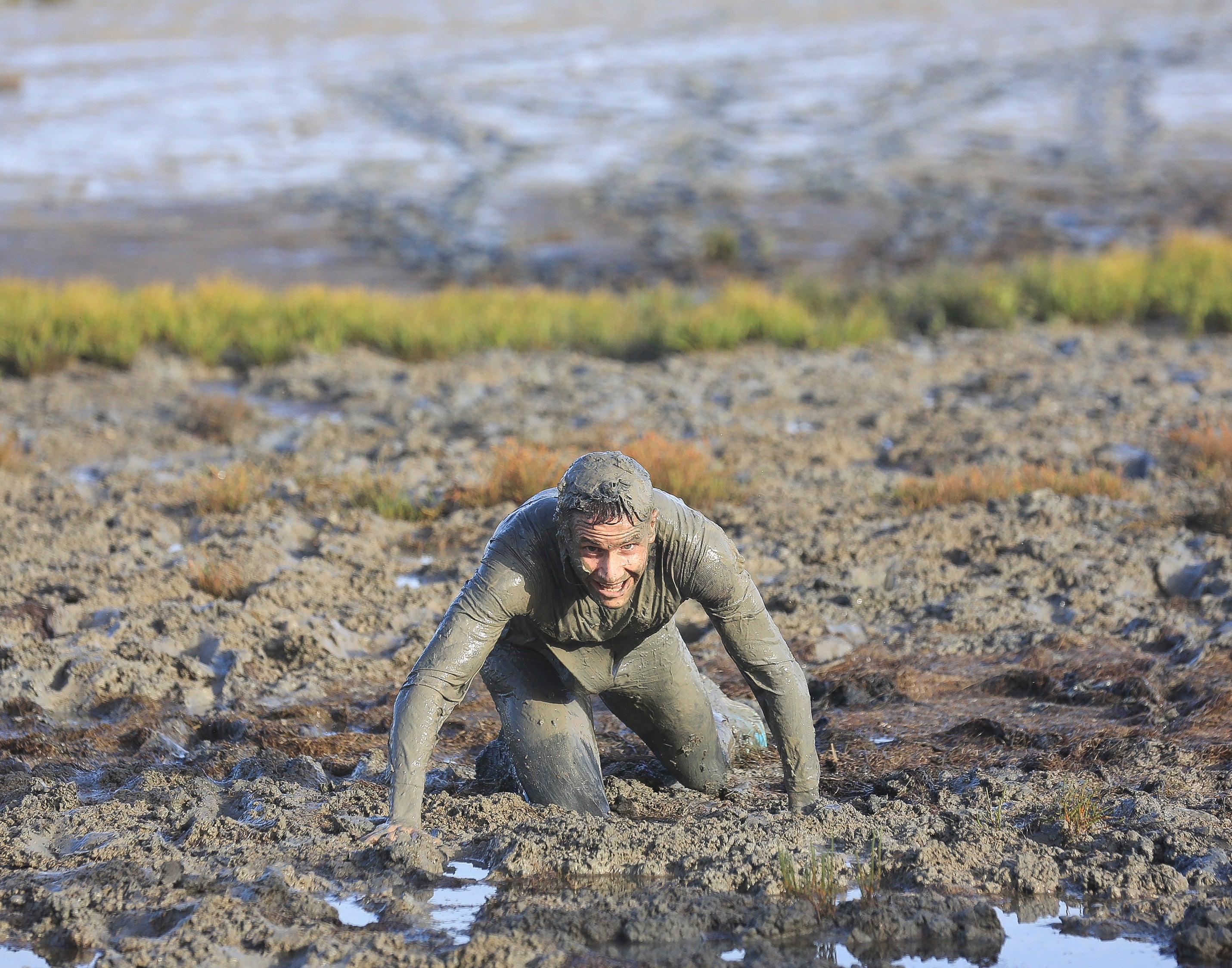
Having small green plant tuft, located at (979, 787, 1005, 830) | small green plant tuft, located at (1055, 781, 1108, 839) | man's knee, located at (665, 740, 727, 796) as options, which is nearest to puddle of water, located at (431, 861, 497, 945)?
man's knee, located at (665, 740, 727, 796)

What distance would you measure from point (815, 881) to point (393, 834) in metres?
1.13

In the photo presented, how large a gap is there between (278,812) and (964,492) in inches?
169

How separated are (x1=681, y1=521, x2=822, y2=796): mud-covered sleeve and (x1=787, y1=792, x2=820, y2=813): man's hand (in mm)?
85

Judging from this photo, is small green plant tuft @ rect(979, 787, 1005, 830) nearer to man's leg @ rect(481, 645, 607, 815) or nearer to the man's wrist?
the man's wrist

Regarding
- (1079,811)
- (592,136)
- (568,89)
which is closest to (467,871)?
(1079,811)

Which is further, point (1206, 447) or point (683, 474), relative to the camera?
point (1206, 447)

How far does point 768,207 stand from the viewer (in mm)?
18062

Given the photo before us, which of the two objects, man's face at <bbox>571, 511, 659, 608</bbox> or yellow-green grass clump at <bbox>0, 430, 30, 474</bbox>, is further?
yellow-green grass clump at <bbox>0, 430, 30, 474</bbox>

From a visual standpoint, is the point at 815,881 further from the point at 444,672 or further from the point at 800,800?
the point at 444,672

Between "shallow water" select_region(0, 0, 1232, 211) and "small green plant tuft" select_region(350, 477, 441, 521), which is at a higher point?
"shallow water" select_region(0, 0, 1232, 211)

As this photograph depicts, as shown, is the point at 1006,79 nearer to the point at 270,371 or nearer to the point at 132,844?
the point at 270,371

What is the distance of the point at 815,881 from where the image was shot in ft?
12.5

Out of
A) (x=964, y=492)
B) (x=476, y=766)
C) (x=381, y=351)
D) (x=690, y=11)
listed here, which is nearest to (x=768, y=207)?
(x=381, y=351)

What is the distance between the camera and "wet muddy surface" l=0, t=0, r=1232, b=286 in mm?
16031
